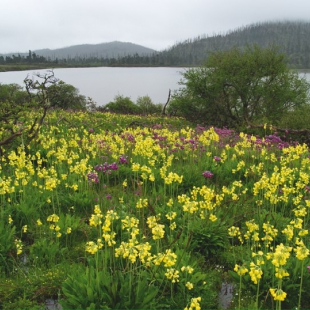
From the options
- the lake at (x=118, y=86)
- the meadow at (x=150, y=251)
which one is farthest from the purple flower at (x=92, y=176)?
the lake at (x=118, y=86)

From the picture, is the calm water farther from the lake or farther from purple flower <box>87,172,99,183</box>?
purple flower <box>87,172,99,183</box>

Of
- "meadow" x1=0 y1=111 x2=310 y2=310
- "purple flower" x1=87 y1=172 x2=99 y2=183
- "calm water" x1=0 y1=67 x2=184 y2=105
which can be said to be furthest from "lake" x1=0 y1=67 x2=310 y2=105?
"meadow" x1=0 y1=111 x2=310 y2=310

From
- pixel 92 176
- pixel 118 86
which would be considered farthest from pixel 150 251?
pixel 118 86

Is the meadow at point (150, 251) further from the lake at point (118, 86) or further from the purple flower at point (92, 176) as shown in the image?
the lake at point (118, 86)

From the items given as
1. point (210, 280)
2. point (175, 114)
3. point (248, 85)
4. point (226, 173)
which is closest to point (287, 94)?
point (248, 85)

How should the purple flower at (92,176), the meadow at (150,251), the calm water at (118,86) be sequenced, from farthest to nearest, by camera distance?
1. the calm water at (118,86)
2. the purple flower at (92,176)
3. the meadow at (150,251)

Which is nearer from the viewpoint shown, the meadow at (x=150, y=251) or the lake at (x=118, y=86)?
the meadow at (x=150, y=251)

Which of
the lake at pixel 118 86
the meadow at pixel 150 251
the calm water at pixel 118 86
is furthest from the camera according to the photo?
the calm water at pixel 118 86

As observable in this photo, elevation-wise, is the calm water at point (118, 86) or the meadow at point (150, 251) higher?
the calm water at point (118, 86)

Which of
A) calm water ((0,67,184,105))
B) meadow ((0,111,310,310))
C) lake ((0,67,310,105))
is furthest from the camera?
calm water ((0,67,184,105))

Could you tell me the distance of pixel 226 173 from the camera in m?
7.87

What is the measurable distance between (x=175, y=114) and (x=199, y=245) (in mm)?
22610

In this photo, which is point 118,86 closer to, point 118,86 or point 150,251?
point 118,86

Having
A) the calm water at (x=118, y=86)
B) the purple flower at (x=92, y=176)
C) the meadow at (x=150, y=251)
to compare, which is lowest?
the meadow at (x=150, y=251)
